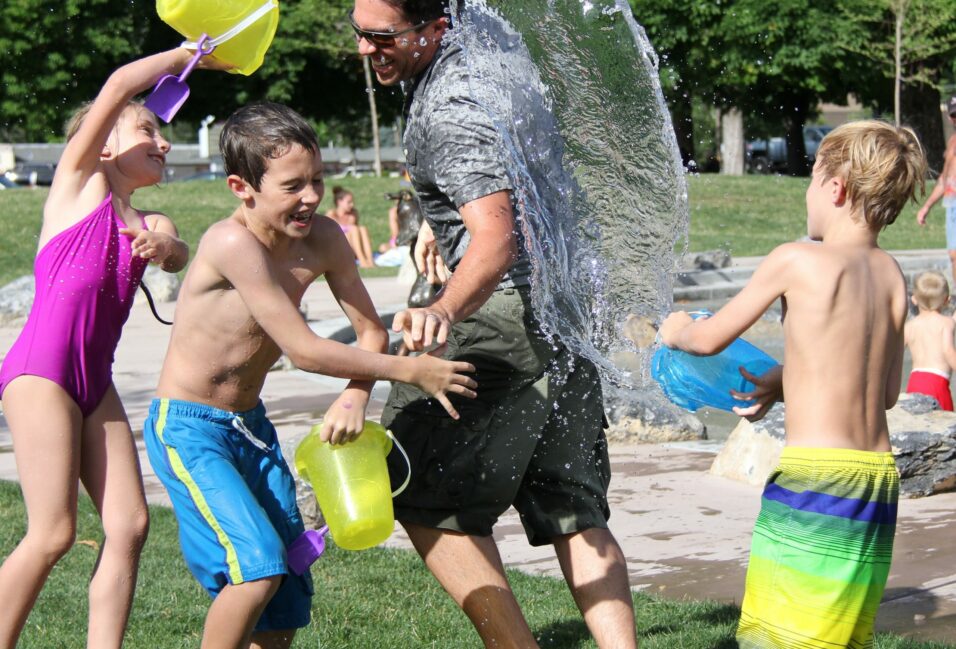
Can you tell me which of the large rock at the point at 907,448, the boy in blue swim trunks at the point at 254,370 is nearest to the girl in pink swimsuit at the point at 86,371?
the boy in blue swim trunks at the point at 254,370

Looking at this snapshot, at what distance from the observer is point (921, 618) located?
13.8 feet

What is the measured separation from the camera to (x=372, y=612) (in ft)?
14.5

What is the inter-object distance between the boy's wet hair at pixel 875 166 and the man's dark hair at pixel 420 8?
3.51 feet

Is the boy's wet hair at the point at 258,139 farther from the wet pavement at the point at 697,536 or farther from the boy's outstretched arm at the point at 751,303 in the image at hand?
the wet pavement at the point at 697,536

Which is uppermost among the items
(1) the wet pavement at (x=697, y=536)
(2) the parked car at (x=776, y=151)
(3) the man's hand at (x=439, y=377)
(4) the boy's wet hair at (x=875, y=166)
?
(4) the boy's wet hair at (x=875, y=166)

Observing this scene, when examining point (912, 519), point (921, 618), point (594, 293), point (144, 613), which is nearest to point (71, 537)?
point (144, 613)

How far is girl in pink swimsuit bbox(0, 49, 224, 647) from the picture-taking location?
353 centimetres

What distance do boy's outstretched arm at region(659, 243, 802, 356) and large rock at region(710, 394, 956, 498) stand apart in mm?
2783

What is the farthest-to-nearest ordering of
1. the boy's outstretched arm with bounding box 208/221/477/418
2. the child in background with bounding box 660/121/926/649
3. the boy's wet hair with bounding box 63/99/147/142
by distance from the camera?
1. the boy's wet hair with bounding box 63/99/147/142
2. the boy's outstretched arm with bounding box 208/221/477/418
3. the child in background with bounding box 660/121/926/649

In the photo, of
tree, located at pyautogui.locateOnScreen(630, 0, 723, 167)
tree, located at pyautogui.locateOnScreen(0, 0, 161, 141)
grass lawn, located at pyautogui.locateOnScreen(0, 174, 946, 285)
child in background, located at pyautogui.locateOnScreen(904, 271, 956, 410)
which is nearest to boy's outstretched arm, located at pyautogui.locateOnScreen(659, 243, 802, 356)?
child in background, located at pyautogui.locateOnScreen(904, 271, 956, 410)

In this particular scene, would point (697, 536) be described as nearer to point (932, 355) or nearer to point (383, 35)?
point (932, 355)

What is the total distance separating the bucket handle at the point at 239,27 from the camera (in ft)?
11.8

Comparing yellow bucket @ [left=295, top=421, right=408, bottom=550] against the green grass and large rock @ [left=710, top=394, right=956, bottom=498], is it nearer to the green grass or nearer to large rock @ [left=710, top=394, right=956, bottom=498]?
the green grass

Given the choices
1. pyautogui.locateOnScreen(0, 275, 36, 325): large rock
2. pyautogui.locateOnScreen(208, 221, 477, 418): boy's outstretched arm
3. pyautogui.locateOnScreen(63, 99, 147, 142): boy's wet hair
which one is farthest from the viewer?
pyautogui.locateOnScreen(0, 275, 36, 325): large rock
